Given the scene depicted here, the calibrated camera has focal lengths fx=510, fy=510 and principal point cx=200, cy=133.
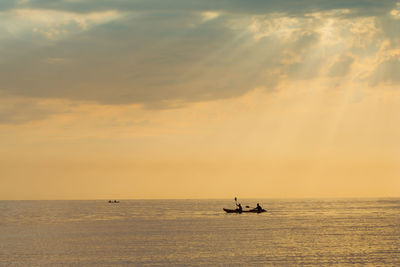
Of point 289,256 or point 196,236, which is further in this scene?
point 196,236

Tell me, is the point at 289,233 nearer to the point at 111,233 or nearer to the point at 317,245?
the point at 317,245

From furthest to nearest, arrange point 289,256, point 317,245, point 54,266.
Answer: point 317,245 → point 289,256 → point 54,266

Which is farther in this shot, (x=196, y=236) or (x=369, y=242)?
(x=196, y=236)

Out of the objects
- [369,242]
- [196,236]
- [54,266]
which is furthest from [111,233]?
[369,242]

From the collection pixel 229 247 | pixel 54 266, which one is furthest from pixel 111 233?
pixel 54 266

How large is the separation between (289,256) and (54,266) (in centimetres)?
2661

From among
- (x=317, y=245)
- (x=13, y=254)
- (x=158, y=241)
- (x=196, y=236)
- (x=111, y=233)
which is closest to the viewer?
(x=13, y=254)

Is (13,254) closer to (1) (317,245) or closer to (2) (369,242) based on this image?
(1) (317,245)

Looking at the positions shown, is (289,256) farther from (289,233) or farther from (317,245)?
(289,233)

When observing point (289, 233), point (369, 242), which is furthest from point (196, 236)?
point (369, 242)

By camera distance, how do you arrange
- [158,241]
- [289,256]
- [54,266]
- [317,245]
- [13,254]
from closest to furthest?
[54,266]
[289,256]
[13,254]
[317,245]
[158,241]

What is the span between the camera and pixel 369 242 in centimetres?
7375

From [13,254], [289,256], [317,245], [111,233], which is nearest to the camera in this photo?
[289,256]

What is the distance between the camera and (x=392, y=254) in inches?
2392
